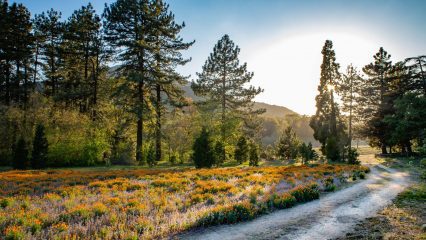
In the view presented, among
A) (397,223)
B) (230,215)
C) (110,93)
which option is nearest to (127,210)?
(230,215)

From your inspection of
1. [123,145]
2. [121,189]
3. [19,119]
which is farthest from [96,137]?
[121,189]

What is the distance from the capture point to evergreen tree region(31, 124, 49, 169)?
93.7ft

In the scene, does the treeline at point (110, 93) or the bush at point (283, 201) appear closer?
the bush at point (283, 201)

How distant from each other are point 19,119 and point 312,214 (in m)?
35.2

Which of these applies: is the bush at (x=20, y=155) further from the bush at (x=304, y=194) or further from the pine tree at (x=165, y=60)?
the bush at (x=304, y=194)

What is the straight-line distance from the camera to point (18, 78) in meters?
40.0

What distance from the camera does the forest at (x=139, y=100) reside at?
32.4 meters

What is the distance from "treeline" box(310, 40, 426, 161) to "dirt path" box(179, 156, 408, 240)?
2920 centimetres

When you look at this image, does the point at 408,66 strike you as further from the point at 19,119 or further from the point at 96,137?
the point at 19,119

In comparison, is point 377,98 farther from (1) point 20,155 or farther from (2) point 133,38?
(1) point 20,155

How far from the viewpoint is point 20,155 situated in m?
28.2

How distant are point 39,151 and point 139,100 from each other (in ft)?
40.7

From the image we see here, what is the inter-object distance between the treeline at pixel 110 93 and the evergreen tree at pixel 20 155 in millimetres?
86

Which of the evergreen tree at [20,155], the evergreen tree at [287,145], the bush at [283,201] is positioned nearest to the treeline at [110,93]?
the evergreen tree at [20,155]
